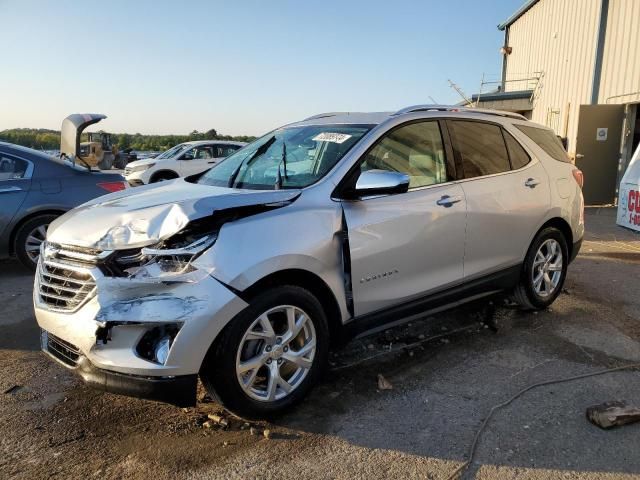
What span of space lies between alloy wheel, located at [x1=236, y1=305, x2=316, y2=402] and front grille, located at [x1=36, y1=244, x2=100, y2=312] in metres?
0.88

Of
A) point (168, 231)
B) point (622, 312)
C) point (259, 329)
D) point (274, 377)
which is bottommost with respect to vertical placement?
point (622, 312)

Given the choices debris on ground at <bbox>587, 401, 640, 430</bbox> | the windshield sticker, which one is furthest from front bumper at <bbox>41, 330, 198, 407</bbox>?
debris on ground at <bbox>587, 401, 640, 430</bbox>

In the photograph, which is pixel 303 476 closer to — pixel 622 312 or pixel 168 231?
pixel 168 231

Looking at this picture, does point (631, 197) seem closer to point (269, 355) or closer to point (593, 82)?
point (269, 355)

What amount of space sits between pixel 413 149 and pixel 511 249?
1.31 meters

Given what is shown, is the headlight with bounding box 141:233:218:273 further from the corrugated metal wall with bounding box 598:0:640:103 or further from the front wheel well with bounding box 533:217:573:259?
the corrugated metal wall with bounding box 598:0:640:103

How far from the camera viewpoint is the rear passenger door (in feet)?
13.4

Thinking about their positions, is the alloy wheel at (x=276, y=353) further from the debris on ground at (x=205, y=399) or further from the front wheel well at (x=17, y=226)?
the front wheel well at (x=17, y=226)

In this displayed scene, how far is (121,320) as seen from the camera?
266 centimetres

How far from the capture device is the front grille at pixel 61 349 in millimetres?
2883

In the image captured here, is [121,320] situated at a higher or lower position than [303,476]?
higher

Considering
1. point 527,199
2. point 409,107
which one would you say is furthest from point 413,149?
point 527,199

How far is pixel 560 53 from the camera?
16.1m

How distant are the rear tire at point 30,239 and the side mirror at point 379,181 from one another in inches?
184
